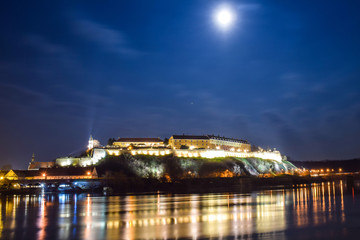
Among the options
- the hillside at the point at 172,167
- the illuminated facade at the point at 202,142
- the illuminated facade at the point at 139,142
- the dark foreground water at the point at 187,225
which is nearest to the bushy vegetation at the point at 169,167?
the hillside at the point at 172,167

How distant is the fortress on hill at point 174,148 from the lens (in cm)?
8469

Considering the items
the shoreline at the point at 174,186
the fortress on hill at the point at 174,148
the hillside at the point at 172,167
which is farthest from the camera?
the fortress on hill at the point at 174,148

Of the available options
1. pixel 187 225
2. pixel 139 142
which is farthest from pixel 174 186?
pixel 187 225

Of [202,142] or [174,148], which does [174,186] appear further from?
[202,142]

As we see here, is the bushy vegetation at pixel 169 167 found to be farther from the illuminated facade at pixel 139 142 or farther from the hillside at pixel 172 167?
the illuminated facade at pixel 139 142

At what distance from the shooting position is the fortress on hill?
278ft

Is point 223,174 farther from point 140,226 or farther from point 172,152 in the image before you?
point 140,226

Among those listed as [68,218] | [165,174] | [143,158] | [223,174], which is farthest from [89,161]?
[68,218]

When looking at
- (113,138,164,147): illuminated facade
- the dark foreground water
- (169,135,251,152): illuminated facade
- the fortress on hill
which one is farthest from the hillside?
the dark foreground water

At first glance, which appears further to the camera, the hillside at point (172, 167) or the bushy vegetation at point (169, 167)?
the hillside at point (172, 167)

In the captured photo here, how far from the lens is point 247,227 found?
68.0ft

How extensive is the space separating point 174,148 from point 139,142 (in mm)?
11647

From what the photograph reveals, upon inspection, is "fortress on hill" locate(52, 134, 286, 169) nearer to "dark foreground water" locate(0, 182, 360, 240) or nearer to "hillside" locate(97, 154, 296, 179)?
"hillside" locate(97, 154, 296, 179)

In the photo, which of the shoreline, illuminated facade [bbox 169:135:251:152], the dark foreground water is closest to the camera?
the dark foreground water
